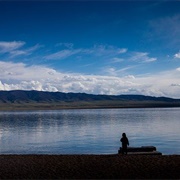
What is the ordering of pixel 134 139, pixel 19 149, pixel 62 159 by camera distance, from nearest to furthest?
1. pixel 62 159
2. pixel 19 149
3. pixel 134 139

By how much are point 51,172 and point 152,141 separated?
19.9 metres

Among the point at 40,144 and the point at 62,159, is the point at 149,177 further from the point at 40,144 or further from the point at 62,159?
the point at 40,144

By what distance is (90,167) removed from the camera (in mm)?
18500

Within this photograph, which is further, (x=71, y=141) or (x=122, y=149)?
(x=71, y=141)

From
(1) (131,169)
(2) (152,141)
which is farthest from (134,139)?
(1) (131,169)

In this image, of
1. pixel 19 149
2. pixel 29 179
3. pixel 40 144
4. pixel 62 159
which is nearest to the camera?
pixel 29 179

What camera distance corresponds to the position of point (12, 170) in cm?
1800

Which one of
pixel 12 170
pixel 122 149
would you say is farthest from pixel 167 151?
pixel 12 170

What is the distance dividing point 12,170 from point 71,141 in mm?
18883

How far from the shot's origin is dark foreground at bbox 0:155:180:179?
16.7 metres

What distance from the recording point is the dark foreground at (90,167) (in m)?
16.7

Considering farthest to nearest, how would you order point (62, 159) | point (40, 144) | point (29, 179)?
point (40, 144) < point (62, 159) < point (29, 179)

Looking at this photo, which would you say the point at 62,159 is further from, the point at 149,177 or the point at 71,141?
the point at 71,141

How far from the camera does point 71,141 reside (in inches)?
1446
